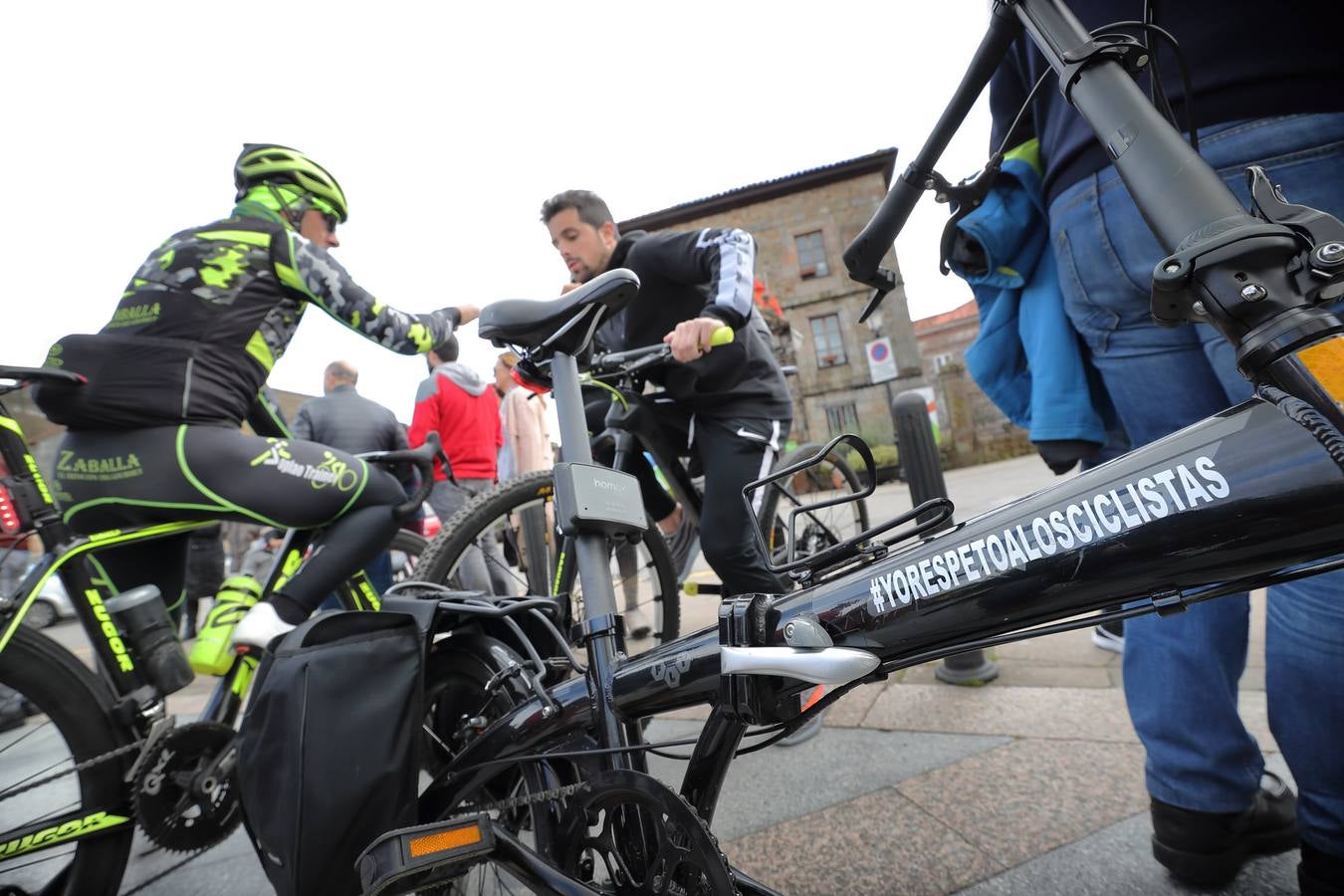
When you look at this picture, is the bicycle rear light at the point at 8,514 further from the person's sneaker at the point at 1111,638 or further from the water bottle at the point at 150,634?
the person's sneaker at the point at 1111,638

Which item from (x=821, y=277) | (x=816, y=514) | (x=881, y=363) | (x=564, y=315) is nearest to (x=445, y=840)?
(x=564, y=315)

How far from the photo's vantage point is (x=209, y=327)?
6.04ft

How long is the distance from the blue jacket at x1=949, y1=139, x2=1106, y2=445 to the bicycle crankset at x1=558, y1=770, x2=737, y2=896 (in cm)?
102

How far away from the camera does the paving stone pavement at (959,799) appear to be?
1.24 meters

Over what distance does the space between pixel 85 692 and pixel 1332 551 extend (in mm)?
2246

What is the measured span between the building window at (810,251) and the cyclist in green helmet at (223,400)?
25.1m

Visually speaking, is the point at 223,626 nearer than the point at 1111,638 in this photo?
Yes

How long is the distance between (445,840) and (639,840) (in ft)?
0.93

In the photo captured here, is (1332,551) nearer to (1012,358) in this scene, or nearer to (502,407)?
(1012,358)

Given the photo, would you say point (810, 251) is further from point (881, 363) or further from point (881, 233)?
point (881, 233)

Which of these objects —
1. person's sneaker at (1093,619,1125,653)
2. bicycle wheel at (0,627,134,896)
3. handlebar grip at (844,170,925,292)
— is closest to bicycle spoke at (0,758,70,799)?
bicycle wheel at (0,627,134,896)

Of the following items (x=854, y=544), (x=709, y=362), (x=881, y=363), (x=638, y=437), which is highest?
(x=881, y=363)

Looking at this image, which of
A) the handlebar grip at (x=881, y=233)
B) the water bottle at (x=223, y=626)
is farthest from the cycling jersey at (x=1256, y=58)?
the water bottle at (x=223, y=626)

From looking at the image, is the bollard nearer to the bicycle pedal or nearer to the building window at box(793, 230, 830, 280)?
the bicycle pedal
